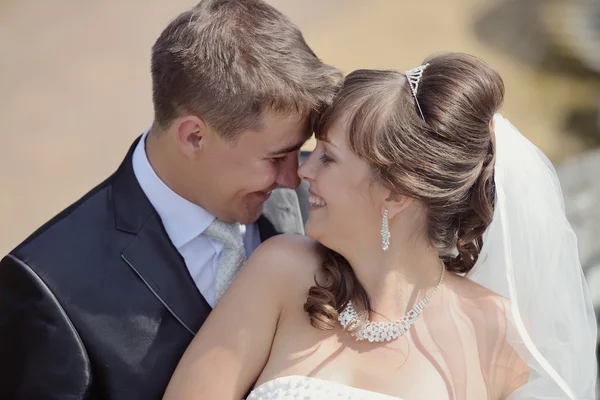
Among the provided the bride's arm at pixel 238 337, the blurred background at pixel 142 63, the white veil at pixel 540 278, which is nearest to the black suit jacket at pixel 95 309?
the bride's arm at pixel 238 337

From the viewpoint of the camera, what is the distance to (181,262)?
3.00 meters

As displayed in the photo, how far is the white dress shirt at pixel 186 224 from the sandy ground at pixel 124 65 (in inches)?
144

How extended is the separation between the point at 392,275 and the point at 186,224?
2.52 ft

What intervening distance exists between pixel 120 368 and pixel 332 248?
83cm

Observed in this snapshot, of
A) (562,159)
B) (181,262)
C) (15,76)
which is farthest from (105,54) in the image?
(181,262)

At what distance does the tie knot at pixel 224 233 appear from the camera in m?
3.14

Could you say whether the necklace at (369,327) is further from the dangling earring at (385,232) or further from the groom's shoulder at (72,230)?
the groom's shoulder at (72,230)

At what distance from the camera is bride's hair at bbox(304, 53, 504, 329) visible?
2.76m

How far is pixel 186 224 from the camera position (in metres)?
3.08

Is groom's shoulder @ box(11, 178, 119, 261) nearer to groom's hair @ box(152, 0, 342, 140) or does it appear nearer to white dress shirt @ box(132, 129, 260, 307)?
white dress shirt @ box(132, 129, 260, 307)

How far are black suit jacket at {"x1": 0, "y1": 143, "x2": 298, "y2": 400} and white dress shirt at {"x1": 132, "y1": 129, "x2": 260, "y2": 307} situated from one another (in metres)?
0.06

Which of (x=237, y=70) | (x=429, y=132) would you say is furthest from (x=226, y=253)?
(x=429, y=132)

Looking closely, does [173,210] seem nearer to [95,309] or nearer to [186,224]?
[186,224]

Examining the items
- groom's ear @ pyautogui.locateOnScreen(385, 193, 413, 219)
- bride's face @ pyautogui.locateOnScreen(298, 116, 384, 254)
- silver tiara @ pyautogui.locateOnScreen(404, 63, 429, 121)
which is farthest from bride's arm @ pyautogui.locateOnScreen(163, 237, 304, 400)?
silver tiara @ pyautogui.locateOnScreen(404, 63, 429, 121)
